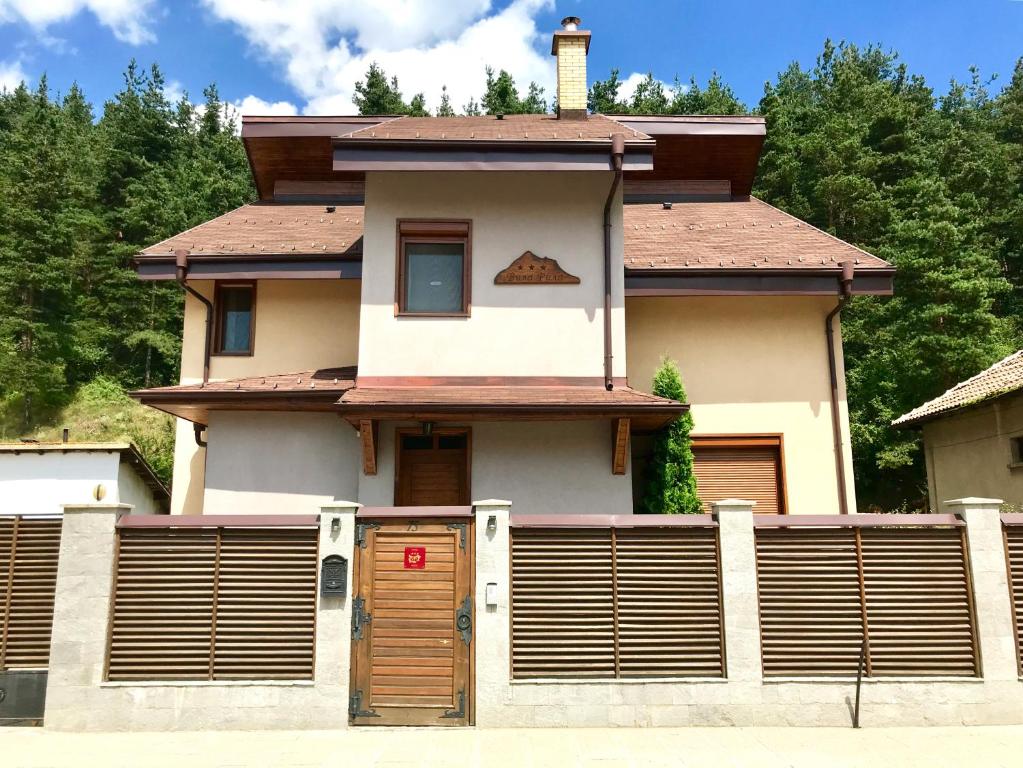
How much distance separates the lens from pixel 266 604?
6.48 metres

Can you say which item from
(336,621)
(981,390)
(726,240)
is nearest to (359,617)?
(336,621)

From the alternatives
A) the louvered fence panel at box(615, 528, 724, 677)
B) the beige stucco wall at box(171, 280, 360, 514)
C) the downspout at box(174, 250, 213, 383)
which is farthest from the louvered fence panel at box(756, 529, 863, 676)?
the downspout at box(174, 250, 213, 383)

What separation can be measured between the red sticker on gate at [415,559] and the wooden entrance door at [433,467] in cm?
273

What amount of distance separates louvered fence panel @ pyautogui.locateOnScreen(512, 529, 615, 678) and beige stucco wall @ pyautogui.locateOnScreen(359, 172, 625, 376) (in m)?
3.28

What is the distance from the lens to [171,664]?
20.9 ft

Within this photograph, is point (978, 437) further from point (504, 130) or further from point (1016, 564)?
point (504, 130)

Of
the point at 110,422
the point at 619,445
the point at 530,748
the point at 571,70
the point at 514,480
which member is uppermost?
the point at 571,70

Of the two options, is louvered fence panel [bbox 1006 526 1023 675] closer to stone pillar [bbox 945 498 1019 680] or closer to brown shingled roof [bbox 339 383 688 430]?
stone pillar [bbox 945 498 1019 680]

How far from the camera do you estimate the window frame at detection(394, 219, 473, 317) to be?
380 inches

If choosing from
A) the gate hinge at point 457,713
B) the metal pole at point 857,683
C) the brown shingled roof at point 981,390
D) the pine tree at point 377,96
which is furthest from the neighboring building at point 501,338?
the pine tree at point 377,96

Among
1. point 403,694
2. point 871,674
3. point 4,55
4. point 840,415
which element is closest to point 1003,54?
point 840,415

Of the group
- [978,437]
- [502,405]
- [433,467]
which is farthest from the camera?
[978,437]

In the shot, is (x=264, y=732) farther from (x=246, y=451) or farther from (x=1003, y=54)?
(x=1003, y=54)

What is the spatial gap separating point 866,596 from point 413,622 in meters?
4.18
